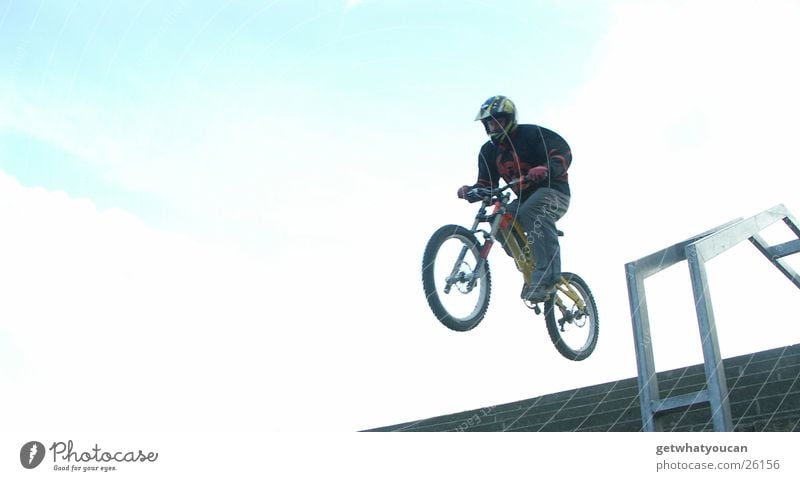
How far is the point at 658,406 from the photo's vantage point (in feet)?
16.4

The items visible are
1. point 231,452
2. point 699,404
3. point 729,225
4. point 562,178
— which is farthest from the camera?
point 562,178

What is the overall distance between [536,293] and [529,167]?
0.97 meters

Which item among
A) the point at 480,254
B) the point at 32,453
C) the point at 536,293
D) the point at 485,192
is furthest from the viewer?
the point at 536,293

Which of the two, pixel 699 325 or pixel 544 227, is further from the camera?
pixel 544 227

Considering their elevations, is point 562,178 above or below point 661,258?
above

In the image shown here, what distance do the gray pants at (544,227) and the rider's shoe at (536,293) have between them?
0.04 meters

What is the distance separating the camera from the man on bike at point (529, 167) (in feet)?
19.6

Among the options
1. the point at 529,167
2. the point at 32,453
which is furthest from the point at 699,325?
the point at 32,453

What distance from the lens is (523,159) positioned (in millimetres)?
6035

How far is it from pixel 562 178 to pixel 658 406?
1886mm

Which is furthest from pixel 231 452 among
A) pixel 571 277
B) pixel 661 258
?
pixel 571 277

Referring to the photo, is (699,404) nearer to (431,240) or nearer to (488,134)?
(431,240)

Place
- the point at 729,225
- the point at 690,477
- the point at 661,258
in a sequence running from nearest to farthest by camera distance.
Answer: the point at 690,477, the point at 661,258, the point at 729,225

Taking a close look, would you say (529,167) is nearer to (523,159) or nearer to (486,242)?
(523,159)
